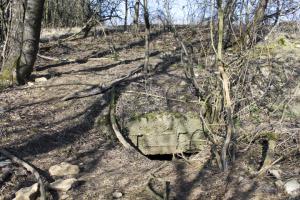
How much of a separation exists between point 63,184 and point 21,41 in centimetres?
394

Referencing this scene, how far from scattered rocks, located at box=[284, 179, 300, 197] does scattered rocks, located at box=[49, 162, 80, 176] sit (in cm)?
247

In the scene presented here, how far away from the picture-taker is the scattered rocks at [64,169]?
5267 mm

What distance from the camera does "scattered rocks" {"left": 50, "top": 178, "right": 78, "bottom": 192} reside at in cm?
486

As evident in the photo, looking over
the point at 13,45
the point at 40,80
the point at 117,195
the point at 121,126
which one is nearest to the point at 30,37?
the point at 13,45

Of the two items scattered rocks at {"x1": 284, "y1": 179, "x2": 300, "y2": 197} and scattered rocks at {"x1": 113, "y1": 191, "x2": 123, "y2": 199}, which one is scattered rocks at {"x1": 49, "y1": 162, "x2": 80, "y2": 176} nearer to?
scattered rocks at {"x1": 113, "y1": 191, "x2": 123, "y2": 199}

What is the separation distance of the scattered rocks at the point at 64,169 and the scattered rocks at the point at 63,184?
0.82 feet

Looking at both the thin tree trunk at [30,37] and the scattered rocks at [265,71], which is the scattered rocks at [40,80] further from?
the scattered rocks at [265,71]

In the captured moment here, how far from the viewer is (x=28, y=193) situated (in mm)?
4555

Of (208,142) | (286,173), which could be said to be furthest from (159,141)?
(286,173)

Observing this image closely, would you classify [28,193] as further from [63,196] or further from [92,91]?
[92,91]

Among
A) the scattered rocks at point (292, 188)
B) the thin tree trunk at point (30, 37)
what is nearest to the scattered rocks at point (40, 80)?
the thin tree trunk at point (30, 37)

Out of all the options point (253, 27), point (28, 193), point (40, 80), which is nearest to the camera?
point (28, 193)

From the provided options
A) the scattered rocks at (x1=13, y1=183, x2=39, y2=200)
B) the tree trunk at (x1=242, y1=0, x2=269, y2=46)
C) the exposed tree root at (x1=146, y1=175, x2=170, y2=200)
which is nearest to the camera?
the scattered rocks at (x1=13, y1=183, x2=39, y2=200)

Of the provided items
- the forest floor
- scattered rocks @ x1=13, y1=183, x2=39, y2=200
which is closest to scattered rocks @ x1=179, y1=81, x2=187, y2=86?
the forest floor
